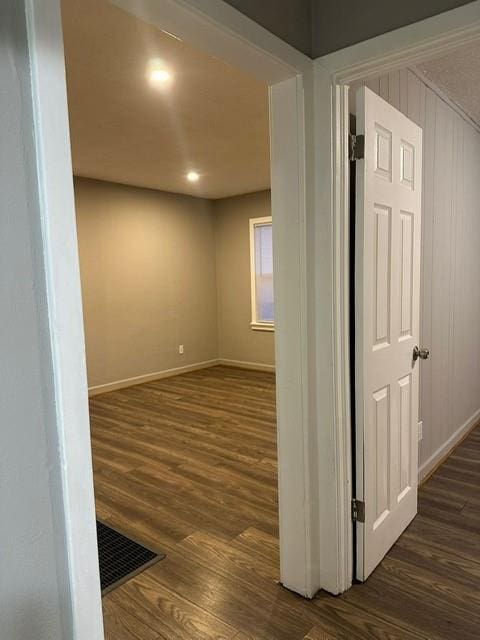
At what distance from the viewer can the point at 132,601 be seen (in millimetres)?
1791

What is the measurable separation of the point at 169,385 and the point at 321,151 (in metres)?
4.40

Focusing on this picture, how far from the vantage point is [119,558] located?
2.07m

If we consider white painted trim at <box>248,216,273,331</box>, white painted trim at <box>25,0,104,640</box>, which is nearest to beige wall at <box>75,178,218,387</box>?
white painted trim at <box>248,216,273,331</box>

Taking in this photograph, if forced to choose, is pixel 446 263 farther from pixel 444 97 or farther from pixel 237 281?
pixel 237 281

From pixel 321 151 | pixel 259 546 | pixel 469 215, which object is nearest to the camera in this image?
pixel 321 151

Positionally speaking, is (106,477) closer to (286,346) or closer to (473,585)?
(286,346)

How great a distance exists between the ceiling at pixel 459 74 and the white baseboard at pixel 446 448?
2357 mm

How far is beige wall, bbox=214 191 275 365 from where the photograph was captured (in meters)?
6.26

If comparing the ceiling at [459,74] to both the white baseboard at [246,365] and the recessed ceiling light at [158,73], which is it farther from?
the white baseboard at [246,365]

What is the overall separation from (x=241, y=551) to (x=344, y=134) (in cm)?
193

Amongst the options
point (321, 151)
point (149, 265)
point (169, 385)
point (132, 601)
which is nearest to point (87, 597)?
point (132, 601)

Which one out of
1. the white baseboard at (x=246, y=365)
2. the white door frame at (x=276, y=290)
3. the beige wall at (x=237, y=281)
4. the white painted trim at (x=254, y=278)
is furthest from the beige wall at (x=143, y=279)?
the white door frame at (x=276, y=290)

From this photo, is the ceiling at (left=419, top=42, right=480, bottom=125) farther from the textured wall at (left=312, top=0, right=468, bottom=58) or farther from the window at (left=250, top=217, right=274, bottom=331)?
the window at (left=250, top=217, right=274, bottom=331)

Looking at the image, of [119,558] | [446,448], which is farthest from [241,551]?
[446,448]
